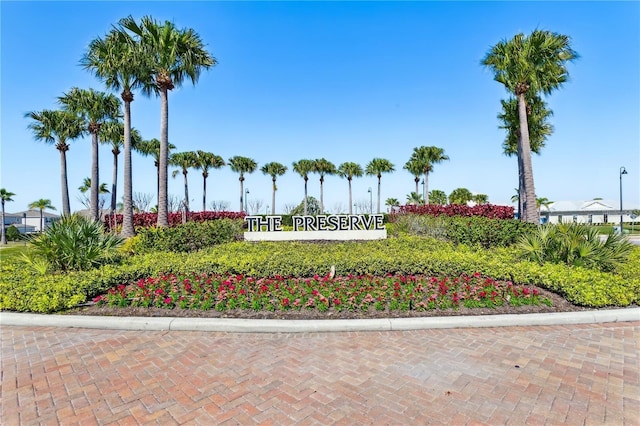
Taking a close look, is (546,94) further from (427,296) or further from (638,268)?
(427,296)

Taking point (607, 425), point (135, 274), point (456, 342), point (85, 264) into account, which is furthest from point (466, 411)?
point (85, 264)

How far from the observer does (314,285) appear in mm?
6488

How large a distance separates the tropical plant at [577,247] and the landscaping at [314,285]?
2.2 inches

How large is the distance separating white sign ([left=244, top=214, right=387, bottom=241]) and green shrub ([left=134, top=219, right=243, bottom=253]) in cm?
167

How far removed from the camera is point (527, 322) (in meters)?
5.11

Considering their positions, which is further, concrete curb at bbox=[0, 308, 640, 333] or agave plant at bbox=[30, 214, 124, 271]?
agave plant at bbox=[30, 214, 124, 271]

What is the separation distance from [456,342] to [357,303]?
5.55 feet

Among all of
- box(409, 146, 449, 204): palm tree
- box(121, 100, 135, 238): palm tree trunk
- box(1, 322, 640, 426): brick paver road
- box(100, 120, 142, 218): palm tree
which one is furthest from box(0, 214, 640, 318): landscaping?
box(409, 146, 449, 204): palm tree

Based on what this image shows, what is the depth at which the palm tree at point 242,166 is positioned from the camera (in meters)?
51.0

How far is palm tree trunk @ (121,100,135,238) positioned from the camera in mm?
16125

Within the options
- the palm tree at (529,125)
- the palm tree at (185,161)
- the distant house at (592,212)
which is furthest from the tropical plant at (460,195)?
the palm tree at (185,161)

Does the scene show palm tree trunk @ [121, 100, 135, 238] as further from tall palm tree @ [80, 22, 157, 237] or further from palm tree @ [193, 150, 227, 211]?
palm tree @ [193, 150, 227, 211]

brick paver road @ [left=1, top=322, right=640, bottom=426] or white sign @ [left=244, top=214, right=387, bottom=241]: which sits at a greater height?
white sign @ [left=244, top=214, right=387, bottom=241]

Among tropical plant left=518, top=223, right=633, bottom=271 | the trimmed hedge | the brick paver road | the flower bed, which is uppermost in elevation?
tropical plant left=518, top=223, right=633, bottom=271
